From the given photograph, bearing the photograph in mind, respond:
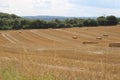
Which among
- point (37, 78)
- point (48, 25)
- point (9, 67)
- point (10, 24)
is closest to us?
point (37, 78)

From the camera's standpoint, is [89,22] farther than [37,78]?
Yes

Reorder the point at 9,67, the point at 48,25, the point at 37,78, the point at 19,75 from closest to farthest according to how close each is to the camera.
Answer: the point at 37,78, the point at 19,75, the point at 9,67, the point at 48,25

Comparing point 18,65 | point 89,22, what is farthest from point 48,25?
point 18,65

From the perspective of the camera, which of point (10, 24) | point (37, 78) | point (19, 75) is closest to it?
point (37, 78)

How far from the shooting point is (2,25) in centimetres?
7912

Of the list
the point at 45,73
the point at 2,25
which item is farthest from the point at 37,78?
the point at 2,25

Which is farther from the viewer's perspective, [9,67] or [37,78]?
[9,67]

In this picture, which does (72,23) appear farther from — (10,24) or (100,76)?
(100,76)

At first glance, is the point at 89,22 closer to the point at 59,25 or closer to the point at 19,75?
the point at 59,25

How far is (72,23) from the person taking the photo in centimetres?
8381

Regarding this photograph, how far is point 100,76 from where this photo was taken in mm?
7133

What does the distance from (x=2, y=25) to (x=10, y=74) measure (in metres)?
73.6

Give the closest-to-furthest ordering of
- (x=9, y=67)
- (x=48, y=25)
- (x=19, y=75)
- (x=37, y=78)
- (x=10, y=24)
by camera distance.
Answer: (x=37, y=78) → (x=19, y=75) → (x=9, y=67) → (x=48, y=25) → (x=10, y=24)

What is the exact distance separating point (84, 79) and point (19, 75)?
144 cm
